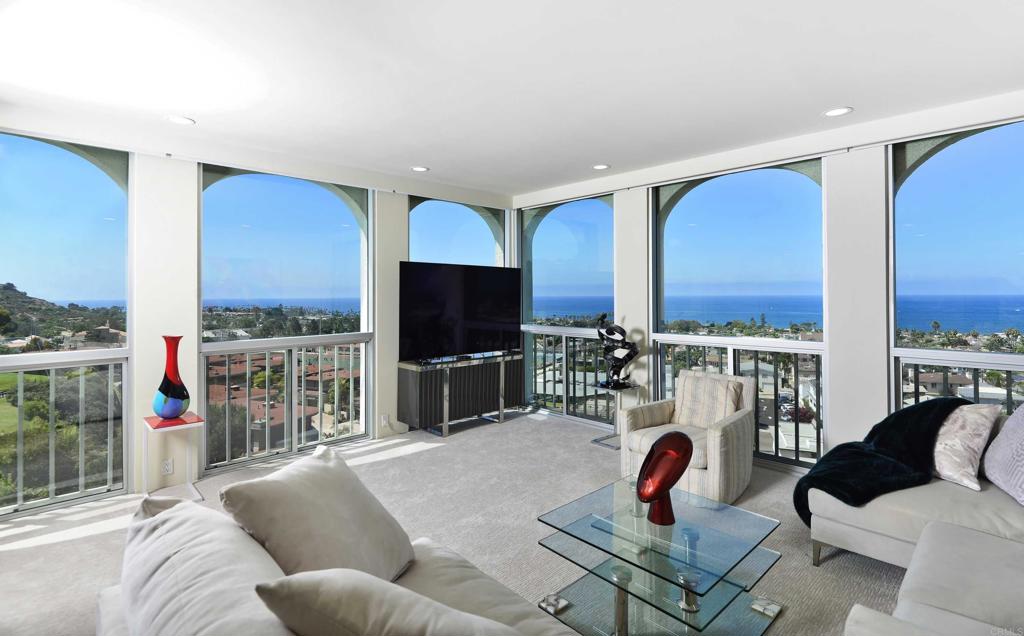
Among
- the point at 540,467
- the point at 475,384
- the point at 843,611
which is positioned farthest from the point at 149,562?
the point at 475,384

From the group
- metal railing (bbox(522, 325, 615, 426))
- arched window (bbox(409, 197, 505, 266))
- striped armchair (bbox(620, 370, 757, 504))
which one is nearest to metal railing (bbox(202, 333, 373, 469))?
arched window (bbox(409, 197, 505, 266))

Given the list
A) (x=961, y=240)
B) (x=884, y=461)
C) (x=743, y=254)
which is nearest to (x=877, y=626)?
(x=884, y=461)

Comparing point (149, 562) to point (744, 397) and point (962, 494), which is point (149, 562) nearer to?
point (962, 494)

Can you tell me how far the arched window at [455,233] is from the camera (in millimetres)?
5121

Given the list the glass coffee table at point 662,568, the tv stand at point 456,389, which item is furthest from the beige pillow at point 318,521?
the tv stand at point 456,389

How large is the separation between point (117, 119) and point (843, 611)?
472 cm

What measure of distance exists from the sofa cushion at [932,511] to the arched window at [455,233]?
3.98 m

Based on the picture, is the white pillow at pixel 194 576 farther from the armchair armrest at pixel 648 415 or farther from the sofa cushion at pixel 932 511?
the armchair armrest at pixel 648 415

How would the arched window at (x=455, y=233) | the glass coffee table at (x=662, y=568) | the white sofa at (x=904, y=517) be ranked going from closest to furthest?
the glass coffee table at (x=662, y=568)
the white sofa at (x=904, y=517)
the arched window at (x=455, y=233)

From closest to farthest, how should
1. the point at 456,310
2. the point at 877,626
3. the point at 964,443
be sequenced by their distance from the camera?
the point at 877,626 < the point at 964,443 < the point at 456,310

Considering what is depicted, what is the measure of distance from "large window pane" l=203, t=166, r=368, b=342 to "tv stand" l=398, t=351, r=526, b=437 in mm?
788

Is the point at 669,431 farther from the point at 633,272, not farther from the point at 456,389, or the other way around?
the point at 456,389

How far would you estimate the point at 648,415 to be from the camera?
367cm

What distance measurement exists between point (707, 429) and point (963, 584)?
67.2 inches
